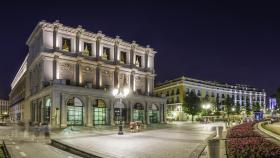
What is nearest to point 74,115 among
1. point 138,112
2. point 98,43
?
point 98,43

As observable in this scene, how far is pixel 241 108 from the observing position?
12694 centimetres

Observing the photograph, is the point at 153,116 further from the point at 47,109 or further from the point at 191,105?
the point at 191,105

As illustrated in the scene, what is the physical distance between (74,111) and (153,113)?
2283cm

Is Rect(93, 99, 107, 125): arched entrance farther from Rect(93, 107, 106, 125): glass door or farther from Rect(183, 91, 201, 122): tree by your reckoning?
Rect(183, 91, 201, 122): tree

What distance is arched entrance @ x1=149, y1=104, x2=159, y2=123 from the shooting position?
6681 cm

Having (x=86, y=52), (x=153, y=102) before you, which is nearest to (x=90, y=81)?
(x=86, y=52)

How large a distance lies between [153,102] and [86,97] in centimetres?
2015

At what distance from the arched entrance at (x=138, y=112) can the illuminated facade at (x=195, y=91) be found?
37.9 m

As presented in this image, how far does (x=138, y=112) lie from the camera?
63344 mm

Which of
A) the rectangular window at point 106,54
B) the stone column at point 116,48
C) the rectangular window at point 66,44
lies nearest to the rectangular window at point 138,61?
the stone column at point 116,48

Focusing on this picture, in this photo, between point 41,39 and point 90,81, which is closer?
point 41,39

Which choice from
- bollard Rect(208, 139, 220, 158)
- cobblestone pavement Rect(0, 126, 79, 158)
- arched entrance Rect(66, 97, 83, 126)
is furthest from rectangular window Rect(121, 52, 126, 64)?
bollard Rect(208, 139, 220, 158)

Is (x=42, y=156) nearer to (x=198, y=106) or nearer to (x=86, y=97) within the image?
(x=86, y=97)

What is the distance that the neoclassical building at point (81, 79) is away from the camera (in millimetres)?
49062
